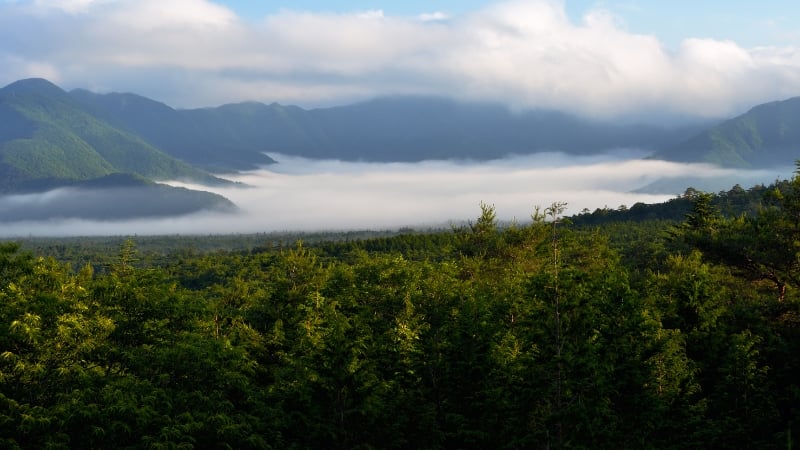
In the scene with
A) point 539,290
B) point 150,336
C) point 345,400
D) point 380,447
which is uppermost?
point 539,290

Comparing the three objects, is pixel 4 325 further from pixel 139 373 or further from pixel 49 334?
pixel 139 373

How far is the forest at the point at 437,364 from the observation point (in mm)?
35281

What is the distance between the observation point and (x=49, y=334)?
36906 mm

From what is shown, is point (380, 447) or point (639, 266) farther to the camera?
point (639, 266)

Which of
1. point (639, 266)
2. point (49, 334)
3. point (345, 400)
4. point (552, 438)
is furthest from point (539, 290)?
point (639, 266)

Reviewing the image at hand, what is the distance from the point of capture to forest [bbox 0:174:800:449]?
35.3 m

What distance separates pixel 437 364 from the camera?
140 feet

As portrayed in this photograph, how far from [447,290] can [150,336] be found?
63.4 ft

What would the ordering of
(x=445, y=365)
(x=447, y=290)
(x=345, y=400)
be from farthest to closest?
1. (x=447, y=290)
2. (x=445, y=365)
3. (x=345, y=400)

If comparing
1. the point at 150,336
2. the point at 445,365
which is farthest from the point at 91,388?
the point at 445,365

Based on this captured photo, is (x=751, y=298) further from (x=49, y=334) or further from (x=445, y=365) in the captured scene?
(x=49, y=334)

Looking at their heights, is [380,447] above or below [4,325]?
below

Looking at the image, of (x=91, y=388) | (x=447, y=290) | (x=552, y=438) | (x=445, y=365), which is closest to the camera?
(x=91, y=388)

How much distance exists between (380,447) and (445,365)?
239 inches
